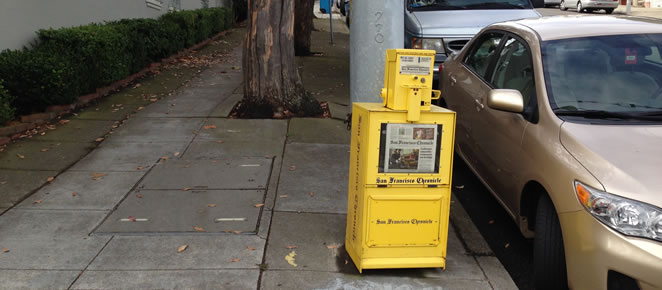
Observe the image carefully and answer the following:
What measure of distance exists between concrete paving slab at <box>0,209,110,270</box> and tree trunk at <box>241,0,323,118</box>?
3.72 meters

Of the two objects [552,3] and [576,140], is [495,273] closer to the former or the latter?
[576,140]

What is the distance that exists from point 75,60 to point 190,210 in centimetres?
466

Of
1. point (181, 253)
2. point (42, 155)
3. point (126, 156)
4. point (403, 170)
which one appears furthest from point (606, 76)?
point (42, 155)

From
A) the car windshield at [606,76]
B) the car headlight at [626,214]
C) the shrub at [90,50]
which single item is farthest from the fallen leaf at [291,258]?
the shrub at [90,50]

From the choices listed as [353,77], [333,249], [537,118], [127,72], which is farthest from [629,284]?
[127,72]

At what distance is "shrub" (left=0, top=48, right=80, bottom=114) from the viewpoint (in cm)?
768

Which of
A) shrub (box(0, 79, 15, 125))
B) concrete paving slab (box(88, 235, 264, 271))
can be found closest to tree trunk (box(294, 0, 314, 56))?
shrub (box(0, 79, 15, 125))

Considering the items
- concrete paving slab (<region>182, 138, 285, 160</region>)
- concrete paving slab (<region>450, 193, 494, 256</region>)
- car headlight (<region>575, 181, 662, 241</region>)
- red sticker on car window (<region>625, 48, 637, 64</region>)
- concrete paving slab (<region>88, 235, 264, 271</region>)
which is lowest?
concrete paving slab (<region>450, 193, 494, 256</region>)

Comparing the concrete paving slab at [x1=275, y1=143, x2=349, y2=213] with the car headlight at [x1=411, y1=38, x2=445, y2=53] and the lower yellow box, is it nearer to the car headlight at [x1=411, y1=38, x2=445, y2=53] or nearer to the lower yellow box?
the lower yellow box

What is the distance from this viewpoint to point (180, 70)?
12.9 meters

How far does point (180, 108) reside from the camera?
920 centimetres

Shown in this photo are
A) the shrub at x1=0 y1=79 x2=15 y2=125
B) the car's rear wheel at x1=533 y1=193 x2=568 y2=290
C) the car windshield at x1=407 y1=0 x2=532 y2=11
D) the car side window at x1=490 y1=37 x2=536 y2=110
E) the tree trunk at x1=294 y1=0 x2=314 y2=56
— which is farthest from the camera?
the tree trunk at x1=294 y1=0 x2=314 y2=56

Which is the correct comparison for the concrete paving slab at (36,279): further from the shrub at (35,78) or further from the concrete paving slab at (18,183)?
the shrub at (35,78)

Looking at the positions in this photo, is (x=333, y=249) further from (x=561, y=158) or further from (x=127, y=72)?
(x=127, y=72)
